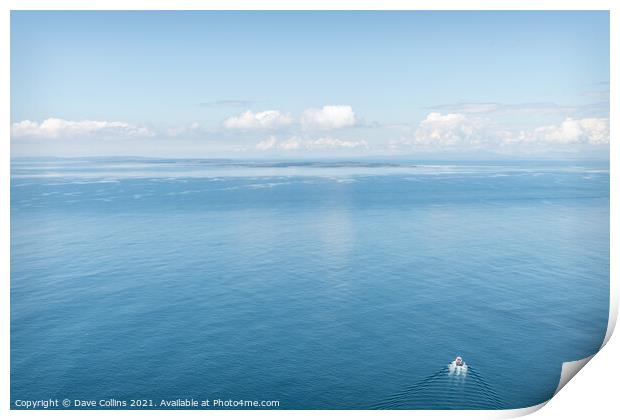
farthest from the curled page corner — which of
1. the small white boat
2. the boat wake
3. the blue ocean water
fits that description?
the small white boat

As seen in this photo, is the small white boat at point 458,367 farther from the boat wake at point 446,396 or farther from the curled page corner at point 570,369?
the curled page corner at point 570,369

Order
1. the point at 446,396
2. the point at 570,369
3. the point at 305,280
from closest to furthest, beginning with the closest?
1. the point at 446,396
2. the point at 570,369
3. the point at 305,280

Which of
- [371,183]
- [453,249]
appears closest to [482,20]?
[453,249]

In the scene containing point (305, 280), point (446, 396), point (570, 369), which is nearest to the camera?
Result: point (446, 396)

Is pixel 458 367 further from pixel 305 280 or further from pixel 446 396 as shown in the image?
pixel 305 280

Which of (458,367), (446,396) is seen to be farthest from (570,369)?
(446,396)

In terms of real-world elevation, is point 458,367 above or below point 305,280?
below

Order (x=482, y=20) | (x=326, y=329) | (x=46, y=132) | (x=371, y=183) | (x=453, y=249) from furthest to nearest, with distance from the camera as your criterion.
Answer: (x=371, y=183) → (x=453, y=249) → (x=46, y=132) → (x=482, y=20) → (x=326, y=329)
